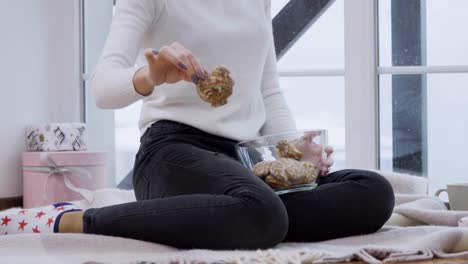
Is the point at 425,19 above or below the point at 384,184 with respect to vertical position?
above

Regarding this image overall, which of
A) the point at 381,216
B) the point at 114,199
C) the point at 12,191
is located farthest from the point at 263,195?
the point at 12,191

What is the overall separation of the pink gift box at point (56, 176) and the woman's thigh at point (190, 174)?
859 millimetres

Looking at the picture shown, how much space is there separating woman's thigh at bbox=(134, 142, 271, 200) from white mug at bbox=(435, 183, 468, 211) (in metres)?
0.55

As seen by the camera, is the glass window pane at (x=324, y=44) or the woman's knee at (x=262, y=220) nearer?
the woman's knee at (x=262, y=220)

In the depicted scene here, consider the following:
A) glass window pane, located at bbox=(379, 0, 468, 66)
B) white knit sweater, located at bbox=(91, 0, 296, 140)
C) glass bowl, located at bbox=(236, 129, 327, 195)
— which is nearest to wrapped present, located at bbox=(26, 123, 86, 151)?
white knit sweater, located at bbox=(91, 0, 296, 140)

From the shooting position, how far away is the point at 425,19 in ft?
Result: 7.64

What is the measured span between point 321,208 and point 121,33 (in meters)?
Answer: 0.47

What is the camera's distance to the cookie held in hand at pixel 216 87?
4.22 feet

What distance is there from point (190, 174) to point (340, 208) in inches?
10.8

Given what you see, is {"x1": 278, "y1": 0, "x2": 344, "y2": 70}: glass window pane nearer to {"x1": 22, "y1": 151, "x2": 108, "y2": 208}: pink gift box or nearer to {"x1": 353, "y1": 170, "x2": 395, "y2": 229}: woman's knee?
{"x1": 22, "y1": 151, "x2": 108, "y2": 208}: pink gift box

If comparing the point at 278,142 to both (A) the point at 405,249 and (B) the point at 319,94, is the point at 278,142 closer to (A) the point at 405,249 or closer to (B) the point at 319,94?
(A) the point at 405,249

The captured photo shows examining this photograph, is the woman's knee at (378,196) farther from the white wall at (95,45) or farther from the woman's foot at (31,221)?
the white wall at (95,45)

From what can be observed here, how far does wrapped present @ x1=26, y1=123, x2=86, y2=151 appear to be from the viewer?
2408 millimetres

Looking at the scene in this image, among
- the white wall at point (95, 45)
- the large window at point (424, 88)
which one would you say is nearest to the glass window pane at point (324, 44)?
the large window at point (424, 88)
